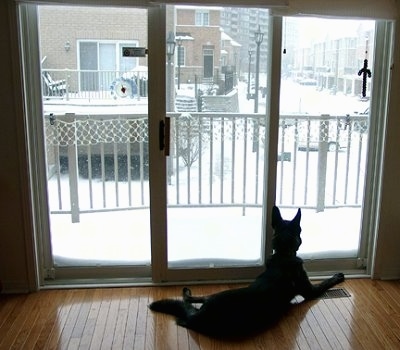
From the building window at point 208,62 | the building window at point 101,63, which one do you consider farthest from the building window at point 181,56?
the building window at point 101,63

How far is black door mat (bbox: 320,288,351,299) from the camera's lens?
9.46 feet

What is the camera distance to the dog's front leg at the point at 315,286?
9.14 feet

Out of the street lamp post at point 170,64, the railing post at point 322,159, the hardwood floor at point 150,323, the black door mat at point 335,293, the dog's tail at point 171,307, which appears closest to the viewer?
the hardwood floor at point 150,323

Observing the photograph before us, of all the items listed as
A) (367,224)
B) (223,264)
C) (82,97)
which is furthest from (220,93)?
(367,224)

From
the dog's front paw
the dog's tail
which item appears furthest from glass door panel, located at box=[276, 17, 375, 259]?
the dog's tail

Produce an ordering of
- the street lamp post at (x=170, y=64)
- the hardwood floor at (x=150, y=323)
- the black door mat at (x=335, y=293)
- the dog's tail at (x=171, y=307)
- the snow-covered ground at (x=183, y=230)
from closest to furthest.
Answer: the hardwood floor at (x=150, y=323), the dog's tail at (x=171, y=307), the street lamp post at (x=170, y=64), the black door mat at (x=335, y=293), the snow-covered ground at (x=183, y=230)

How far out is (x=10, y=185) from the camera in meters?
2.79

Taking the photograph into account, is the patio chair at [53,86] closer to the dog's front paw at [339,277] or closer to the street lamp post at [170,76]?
the street lamp post at [170,76]

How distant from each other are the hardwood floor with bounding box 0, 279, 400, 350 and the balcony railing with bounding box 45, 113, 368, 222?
2.03 ft

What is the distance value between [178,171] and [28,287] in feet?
→ 4.03

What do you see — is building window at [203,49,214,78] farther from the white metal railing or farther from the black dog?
the black dog

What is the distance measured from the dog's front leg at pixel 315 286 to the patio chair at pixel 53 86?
189cm

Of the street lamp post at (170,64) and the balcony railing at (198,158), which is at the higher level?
the street lamp post at (170,64)

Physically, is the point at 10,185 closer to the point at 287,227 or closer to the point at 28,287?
the point at 28,287
